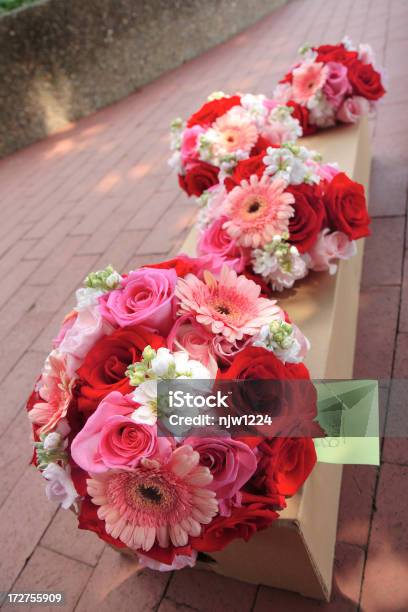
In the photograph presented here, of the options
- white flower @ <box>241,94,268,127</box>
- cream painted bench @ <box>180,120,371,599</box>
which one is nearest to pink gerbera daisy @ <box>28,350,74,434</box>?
cream painted bench @ <box>180,120,371,599</box>

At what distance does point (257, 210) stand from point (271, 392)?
734mm

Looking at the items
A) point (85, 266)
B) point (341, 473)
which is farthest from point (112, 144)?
point (341, 473)

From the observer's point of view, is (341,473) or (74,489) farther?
(341,473)

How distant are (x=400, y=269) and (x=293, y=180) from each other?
970 mm

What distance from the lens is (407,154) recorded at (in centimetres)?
296

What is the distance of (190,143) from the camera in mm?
2176

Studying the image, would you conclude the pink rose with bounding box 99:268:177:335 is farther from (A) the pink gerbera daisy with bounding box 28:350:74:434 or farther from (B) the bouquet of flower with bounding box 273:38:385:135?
(B) the bouquet of flower with bounding box 273:38:385:135

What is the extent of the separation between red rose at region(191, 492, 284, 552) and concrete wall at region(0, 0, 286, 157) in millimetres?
5817

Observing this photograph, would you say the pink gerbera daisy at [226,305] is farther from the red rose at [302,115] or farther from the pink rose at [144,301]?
the red rose at [302,115]

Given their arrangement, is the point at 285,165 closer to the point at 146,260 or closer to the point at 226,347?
the point at 226,347

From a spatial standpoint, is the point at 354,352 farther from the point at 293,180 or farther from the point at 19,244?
the point at 19,244

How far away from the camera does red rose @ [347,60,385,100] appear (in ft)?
7.80

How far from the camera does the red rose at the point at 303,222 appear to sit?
1533 millimetres

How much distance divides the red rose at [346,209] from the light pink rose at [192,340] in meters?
0.74
